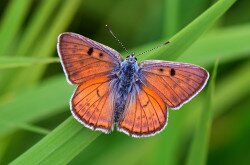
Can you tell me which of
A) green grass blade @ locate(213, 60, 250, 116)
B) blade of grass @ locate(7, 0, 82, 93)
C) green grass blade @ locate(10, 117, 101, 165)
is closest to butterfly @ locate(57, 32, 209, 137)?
green grass blade @ locate(10, 117, 101, 165)

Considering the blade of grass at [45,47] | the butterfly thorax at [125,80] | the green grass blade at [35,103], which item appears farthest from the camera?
the blade of grass at [45,47]

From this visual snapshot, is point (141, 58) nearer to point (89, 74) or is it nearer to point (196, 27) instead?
point (89, 74)

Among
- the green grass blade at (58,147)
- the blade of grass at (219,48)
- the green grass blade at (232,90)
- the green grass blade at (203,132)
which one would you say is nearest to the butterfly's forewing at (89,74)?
the green grass blade at (58,147)

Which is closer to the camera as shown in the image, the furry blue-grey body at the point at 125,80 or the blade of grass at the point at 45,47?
the furry blue-grey body at the point at 125,80

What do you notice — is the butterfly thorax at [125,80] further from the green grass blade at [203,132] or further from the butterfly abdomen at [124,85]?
the green grass blade at [203,132]

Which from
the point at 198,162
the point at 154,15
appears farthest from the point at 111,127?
the point at 154,15

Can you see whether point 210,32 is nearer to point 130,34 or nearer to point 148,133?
point 130,34

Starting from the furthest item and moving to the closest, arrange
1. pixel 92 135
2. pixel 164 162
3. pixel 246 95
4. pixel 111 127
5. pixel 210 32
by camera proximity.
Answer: pixel 246 95 < pixel 210 32 < pixel 164 162 < pixel 111 127 < pixel 92 135
